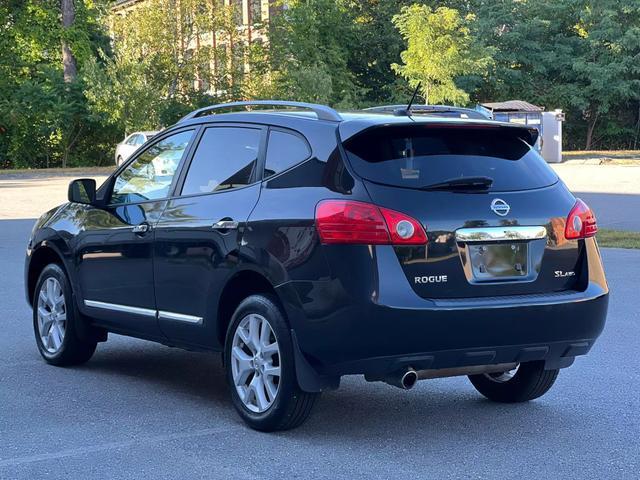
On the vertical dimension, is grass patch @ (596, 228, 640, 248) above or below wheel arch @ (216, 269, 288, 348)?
below

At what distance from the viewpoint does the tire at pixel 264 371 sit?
5.59m

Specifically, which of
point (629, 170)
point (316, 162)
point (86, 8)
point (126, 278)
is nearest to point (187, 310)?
point (126, 278)

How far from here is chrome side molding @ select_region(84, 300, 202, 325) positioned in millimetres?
6363

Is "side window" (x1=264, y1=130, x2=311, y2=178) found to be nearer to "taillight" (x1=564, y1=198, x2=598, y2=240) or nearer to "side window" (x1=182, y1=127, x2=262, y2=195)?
"side window" (x1=182, y1=127, x2=262, y2=195)

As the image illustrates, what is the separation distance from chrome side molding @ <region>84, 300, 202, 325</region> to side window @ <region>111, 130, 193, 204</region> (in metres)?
0.69

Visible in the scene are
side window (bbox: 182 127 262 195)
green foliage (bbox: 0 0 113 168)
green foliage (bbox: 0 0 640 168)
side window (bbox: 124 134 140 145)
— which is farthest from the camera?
green foliage (bbox: 0 0 113 168)

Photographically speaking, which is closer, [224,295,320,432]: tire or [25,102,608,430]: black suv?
[25,102,608,430]: black suv

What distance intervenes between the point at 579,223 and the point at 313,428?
1.81 metres

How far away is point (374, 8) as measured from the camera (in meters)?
62.3

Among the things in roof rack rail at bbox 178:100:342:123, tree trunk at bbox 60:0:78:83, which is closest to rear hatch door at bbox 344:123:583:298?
roof rack rail at bbox 178:100:342:123

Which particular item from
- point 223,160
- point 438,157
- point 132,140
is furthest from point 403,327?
point 132,140

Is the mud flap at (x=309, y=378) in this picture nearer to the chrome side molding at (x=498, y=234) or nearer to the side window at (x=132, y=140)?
the chrome side molding at (x=498, y=234)

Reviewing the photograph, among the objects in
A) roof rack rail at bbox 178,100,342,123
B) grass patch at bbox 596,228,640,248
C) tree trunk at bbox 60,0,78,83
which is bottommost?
grass patch at bbox 596,228,640,248

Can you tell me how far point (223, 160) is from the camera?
253 inches
